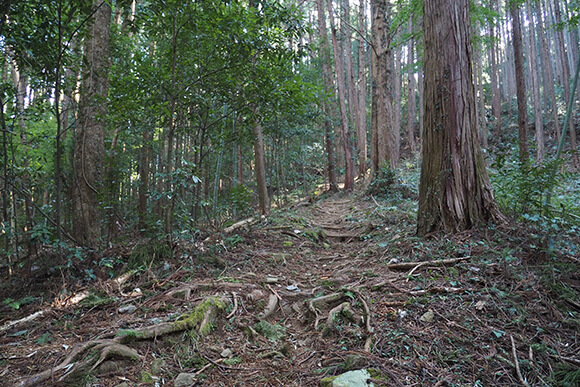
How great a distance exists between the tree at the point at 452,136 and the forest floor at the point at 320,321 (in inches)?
13.9

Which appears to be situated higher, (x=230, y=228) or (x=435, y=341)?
(x=230, y=228)

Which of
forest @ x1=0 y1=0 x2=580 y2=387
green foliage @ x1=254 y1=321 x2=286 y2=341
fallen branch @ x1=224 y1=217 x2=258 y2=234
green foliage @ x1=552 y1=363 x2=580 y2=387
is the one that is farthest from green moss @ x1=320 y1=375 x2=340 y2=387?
fallen branch @ x1=224 y1=217 x2=258 y2=234

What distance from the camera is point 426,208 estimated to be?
493cm

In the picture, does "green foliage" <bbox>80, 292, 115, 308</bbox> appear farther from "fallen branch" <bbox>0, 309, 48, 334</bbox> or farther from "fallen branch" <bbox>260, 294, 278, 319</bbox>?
"fallen branch" <bbox>260, 294, 278, 319</bbox>

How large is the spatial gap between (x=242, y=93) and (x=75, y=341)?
4.42m

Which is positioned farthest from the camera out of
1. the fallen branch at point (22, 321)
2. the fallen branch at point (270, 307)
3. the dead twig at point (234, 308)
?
the fallen branch at point (270, 307)

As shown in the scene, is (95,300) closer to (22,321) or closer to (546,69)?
(22,321)

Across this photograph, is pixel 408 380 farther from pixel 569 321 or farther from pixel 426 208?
pixel 426 208

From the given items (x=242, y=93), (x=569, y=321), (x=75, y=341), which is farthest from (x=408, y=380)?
(x=242, y=93)

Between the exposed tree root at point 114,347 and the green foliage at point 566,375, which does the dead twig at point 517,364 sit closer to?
the green foliage at point 566,375

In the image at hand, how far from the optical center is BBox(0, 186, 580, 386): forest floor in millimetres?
2297

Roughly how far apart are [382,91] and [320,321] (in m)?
9.41

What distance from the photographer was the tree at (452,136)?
181 inches

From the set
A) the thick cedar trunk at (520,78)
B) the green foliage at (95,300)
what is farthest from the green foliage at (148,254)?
the thick cedar trunk at (520,78)
